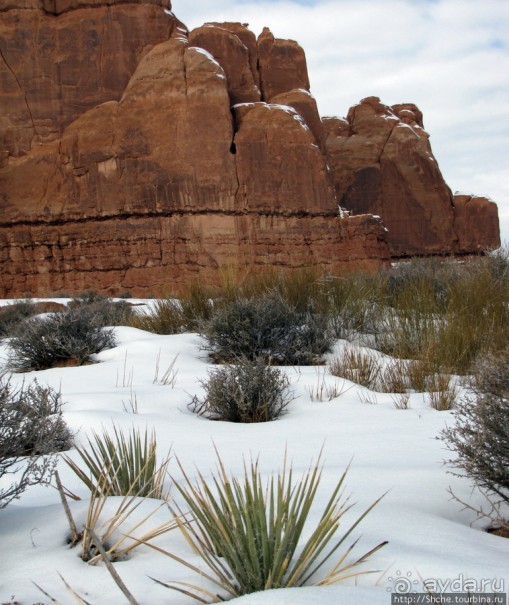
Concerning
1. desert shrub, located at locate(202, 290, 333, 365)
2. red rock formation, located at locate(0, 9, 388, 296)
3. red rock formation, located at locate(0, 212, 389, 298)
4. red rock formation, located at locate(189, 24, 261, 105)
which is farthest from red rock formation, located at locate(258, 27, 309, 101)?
desert shrub, located at locate(202, 290, 333, 365)

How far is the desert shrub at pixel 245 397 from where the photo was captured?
12.0ft

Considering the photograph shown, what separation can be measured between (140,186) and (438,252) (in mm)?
21057

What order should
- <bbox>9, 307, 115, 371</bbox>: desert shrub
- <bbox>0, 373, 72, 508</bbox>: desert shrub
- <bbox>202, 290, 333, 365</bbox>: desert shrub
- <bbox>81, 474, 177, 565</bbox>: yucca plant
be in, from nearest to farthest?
1. <bbox>81, 474, 177, 565</bbox>: yucca plant
2. <bbox>0, 373, 72, 508</bbox>: desert shrub
3. <bbox>202, 290, 333, 365</bbox>: desert shrub
4. <bbox>9, 307, 115, 371</bbox>: desert shrub

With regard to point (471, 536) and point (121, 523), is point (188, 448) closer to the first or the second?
point (121, 523)

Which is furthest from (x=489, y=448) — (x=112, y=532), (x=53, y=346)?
(x=53, y=346)

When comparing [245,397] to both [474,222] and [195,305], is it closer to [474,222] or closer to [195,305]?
[195,305]

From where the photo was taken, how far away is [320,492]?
2197 mm

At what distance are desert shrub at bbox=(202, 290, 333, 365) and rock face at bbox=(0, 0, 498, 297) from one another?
58.8 ft

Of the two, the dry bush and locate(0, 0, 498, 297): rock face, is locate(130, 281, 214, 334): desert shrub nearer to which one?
the dry bush

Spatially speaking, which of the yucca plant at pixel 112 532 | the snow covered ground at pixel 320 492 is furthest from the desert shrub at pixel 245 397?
the yucca plant at pixel 112 532

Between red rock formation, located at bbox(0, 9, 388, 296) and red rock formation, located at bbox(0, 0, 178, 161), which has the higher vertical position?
red rock formation, located at bbox(0, 0, 178, 161)

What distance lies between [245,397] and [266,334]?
5.81 feet

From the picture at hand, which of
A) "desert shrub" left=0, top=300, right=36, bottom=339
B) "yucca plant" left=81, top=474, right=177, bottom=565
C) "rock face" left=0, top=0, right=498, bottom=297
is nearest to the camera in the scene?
"yucca plant" left=81, top=474, right=177, bottom=565

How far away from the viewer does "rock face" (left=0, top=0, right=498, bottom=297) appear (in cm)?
2433
